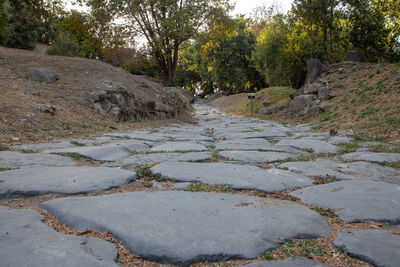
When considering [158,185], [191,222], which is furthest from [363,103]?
[191,222]

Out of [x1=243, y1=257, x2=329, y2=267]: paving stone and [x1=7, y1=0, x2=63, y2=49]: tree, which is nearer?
[x1=243, y1=257, x2=329, y2=267]: paving stone

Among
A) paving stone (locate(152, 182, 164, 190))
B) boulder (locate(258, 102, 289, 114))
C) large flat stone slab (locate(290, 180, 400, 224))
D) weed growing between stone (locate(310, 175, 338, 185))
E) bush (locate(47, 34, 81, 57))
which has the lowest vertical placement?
weed growing between stone (locate(310, 175, 338, 185))

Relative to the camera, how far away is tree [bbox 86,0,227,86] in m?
10.9

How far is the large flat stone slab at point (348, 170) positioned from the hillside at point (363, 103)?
5.59ft

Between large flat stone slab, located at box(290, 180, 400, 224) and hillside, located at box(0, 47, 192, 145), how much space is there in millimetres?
3533

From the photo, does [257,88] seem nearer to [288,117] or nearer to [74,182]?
[288,117]

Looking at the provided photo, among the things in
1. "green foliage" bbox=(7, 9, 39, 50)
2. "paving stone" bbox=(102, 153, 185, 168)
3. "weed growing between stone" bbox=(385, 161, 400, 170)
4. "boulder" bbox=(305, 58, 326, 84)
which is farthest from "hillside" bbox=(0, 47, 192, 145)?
"green foliage" bbox=(7, 9, 39, 50)

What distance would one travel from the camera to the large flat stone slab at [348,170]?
234cm

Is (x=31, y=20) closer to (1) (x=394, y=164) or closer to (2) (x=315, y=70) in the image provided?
(2) (x=315, y=70)

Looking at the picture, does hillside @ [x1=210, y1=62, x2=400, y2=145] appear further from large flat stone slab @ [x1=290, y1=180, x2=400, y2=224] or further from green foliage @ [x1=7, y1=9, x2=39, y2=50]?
green foliage @ [x1=7, y1=9, x2=39, y2=50]

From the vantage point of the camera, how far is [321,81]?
1034 centimetres

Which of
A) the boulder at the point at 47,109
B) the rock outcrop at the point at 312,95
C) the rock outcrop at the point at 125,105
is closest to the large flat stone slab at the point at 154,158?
the boulder at the point at 47,109

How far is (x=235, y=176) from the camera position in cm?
223

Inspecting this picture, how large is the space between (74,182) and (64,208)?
0.47m
